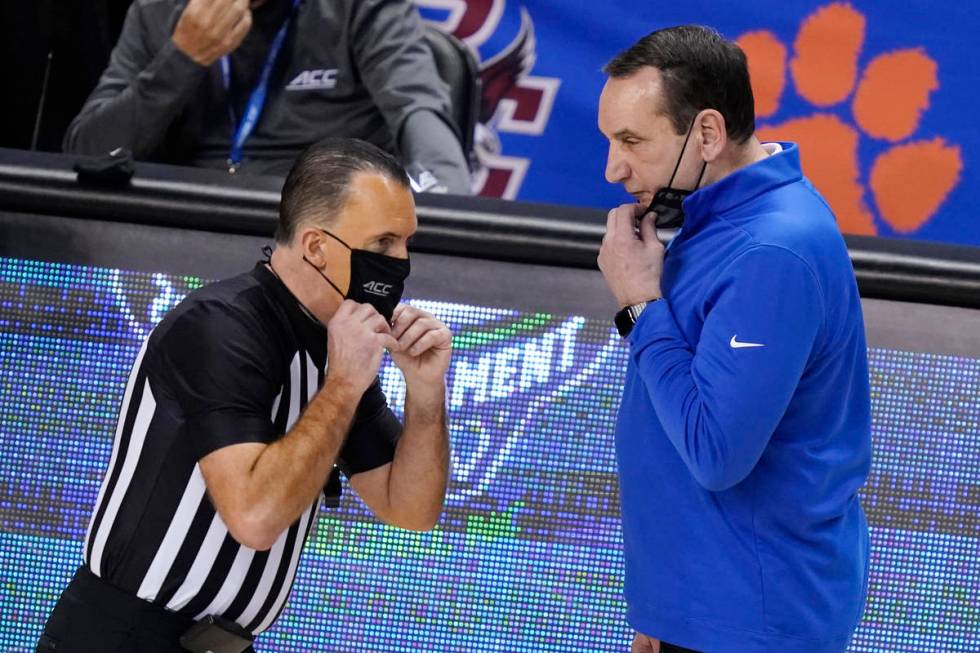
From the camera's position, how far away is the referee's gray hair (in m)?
2.08

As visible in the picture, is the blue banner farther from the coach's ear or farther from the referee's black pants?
the referee's black pants

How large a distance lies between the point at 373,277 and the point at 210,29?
A: 69.1 inches

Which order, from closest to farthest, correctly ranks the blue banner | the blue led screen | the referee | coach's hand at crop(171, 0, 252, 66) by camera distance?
the referee → the blue led screen → coach's hand at crop(171, 0, 252, 66) → the blue banner

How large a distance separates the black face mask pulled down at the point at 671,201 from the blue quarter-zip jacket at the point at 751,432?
35 mm

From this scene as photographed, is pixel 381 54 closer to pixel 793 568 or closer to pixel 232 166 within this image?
pixel 232 166

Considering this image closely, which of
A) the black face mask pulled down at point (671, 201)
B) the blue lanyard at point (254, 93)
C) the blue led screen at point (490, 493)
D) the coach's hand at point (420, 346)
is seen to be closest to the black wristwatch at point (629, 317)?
the black face mask pulled down at point (671, 201)

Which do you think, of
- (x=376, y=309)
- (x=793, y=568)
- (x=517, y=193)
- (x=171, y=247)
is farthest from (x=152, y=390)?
(x=517, y=193)

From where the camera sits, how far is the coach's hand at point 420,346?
2.13 meters

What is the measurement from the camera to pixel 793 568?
1.85 metres

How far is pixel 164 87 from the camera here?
3.58m

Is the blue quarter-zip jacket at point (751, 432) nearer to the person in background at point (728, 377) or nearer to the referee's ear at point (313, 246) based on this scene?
the person in background at point (728, 377)

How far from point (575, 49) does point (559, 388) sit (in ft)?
7.23

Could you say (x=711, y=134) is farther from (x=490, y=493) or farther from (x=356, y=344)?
(x=490, y=493)

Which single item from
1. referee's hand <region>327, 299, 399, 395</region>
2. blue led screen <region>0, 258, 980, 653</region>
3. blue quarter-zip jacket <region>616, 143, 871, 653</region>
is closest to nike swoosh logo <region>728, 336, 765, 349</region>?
blue quarter-zip jacket <region>616, 143, 871, 653</region>
